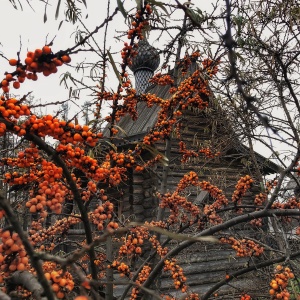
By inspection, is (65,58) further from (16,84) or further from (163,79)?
(163,79)

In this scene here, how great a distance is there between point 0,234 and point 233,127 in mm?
6600

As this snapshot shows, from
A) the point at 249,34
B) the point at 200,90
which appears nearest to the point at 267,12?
the point at 249,34

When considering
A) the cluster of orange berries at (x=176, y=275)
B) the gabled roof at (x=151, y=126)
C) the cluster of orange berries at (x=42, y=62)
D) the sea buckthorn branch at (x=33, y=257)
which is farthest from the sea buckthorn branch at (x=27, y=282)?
the gabled roof at (x=151, y=126)

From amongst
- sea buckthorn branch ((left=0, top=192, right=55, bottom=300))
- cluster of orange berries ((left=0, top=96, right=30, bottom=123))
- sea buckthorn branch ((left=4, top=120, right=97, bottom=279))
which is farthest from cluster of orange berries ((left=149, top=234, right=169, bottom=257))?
sea buckthorn branch ((left=0, top=192, right=55, bottom=300))

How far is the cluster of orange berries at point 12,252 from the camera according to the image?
3.21 feet

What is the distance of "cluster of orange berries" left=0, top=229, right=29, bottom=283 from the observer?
98 cm

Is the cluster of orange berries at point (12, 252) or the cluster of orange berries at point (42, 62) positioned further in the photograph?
the cluster of orange berries at point (42, 62)

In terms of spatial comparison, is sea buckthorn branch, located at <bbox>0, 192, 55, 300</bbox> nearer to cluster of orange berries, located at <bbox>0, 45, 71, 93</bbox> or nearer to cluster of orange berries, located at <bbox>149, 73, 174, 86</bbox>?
cluster of orange berries, located at <bbox>0, 45, 71, 93</bbox>

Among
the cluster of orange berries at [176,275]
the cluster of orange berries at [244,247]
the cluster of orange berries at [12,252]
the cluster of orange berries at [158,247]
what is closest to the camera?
the cluster of orange berries at [12,252]

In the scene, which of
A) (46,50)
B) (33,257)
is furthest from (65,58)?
(33,257)

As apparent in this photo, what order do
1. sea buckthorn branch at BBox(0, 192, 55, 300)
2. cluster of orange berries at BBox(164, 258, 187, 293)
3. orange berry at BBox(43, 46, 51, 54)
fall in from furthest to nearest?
cluster of orange berries at BBox(164, 258, 187, 293) → orange berry at BBox(43, 46, 51, 54) → sea buckthorn branch at BBox(0, 192, 55, 300)

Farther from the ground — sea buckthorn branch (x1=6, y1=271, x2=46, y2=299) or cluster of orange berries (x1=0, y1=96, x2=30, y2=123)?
cluster of orange berries (x1=0, y1=96, x2=30, y2=123)

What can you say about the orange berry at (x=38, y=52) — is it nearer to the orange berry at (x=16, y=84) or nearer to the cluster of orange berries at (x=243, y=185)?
the orange berry at (x=16, y=84)

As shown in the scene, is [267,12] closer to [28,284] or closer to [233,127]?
[233,127]
